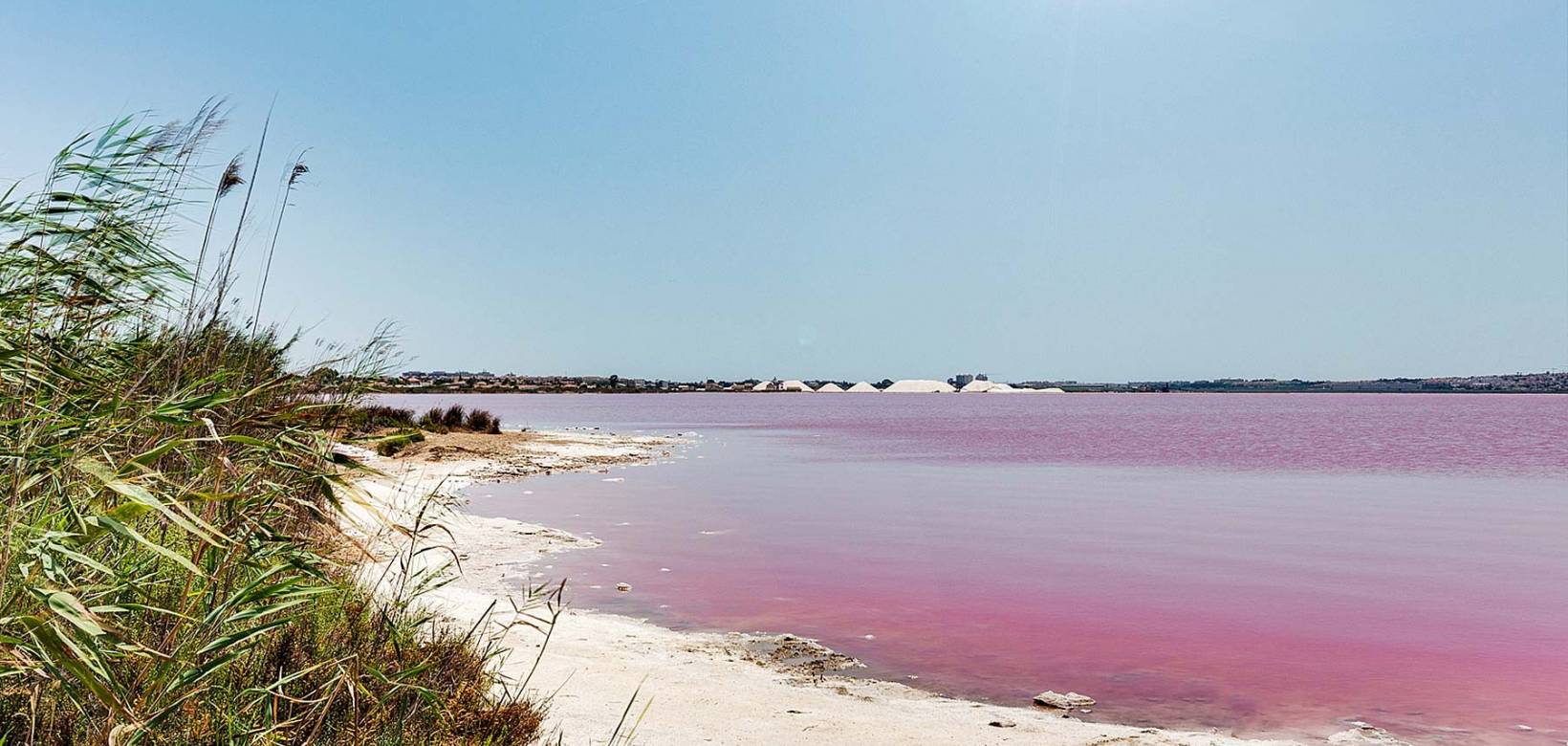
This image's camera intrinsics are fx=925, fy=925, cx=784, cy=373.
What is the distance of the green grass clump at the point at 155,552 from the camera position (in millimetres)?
2881

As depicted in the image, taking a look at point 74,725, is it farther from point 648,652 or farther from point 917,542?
point 917,542

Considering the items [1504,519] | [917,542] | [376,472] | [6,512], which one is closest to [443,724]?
[376,472]

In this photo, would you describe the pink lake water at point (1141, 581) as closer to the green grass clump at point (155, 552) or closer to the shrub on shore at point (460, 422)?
the green grass clump at point (155, 552)

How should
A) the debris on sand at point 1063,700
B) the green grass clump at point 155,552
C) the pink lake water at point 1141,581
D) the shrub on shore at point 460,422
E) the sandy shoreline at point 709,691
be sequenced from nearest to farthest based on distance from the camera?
the green grass clump at point 155,552
the sandy shoreline at point 709,691
the debris on sand at point 1063,700
the pink lake water at point 1141,581
the shrub on shore at point 460,422

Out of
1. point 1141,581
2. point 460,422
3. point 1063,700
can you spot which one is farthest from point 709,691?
point 460,422

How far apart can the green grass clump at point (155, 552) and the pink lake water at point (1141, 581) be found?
457cm

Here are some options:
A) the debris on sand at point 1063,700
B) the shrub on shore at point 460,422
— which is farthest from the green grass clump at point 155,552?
the shrub on shore at point 460,422

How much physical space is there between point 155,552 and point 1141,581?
11171 millimetres

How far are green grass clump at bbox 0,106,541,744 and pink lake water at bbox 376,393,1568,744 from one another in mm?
4568

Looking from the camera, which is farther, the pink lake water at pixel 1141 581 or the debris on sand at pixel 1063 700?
the pink lake water at pixel 1141 581

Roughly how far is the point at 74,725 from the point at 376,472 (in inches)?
66.4

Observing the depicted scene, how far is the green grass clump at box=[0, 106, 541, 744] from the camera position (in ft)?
9.45

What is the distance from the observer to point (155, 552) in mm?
3270

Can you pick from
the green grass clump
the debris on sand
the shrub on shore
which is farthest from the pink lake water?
the shrub on shore
